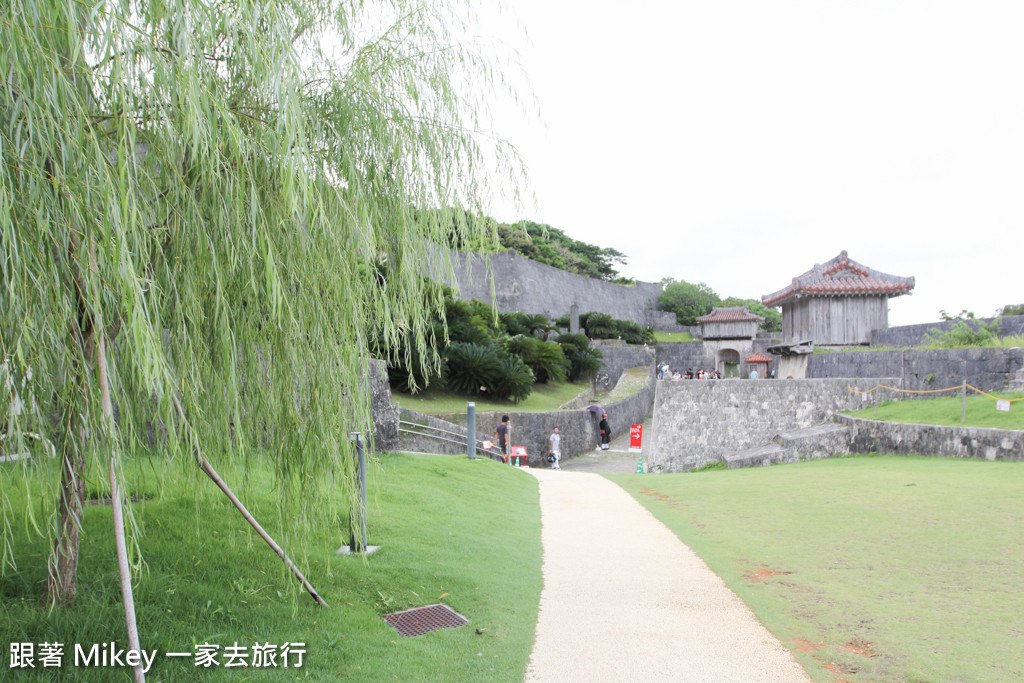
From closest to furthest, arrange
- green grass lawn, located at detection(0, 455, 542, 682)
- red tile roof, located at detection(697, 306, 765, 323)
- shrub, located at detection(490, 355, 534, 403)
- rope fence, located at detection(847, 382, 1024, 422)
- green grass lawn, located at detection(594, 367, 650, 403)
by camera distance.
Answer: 1. green grass lawn, located at detection(0, 455, 542, 682)
2. rope fence, located at detection(847, 382, 1024, 422)
3. shrub, located at detection(490, 355, 534, 403)
4. green grass lawn, located at detection(594, 367, 650, 403)
5. red tile roof, located at detection(697, 306, 765, 323)

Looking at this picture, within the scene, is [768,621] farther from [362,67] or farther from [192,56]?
[192,56]

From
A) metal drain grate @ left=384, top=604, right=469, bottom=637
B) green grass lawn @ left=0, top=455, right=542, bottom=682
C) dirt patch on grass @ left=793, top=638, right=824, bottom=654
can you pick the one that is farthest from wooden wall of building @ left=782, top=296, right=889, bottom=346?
metal drain grate @ left=384, top=604, right=469, bottom=637

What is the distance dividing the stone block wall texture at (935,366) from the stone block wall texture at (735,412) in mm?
1038

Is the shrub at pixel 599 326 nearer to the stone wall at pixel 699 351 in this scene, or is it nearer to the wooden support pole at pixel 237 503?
the stone wall at pixel 699 351

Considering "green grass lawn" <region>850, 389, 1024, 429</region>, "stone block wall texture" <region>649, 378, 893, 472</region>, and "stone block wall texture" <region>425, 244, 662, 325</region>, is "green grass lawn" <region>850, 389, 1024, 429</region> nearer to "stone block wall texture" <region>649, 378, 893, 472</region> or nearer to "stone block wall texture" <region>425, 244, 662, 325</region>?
"stone block wall texture" <region>649, 378, 893, 472</region>

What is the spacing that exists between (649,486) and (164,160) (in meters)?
10.3

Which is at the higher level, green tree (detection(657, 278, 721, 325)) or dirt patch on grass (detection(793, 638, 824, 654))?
green tree (detection(657, 278, 721, 325))

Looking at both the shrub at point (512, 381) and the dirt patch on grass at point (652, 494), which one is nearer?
the dirt patch on grass at point (652, 494)

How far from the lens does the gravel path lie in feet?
11.7

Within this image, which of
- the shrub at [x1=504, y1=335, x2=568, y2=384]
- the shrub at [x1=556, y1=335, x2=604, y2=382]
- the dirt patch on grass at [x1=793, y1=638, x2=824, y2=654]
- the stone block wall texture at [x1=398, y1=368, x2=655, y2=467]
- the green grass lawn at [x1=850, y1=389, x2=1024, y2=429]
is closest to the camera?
the dirt patch on grass at [x1=793, y1=638, x2=824, y2=654]

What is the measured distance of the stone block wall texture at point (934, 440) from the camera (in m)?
10.4

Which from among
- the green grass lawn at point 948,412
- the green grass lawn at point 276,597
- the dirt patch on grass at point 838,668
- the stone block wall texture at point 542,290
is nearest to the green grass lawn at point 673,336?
the stone block wall texture at point 542,290

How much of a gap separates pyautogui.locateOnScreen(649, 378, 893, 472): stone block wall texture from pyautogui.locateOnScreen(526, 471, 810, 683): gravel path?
10.8m

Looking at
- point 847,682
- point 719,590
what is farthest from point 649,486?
point 847,682
